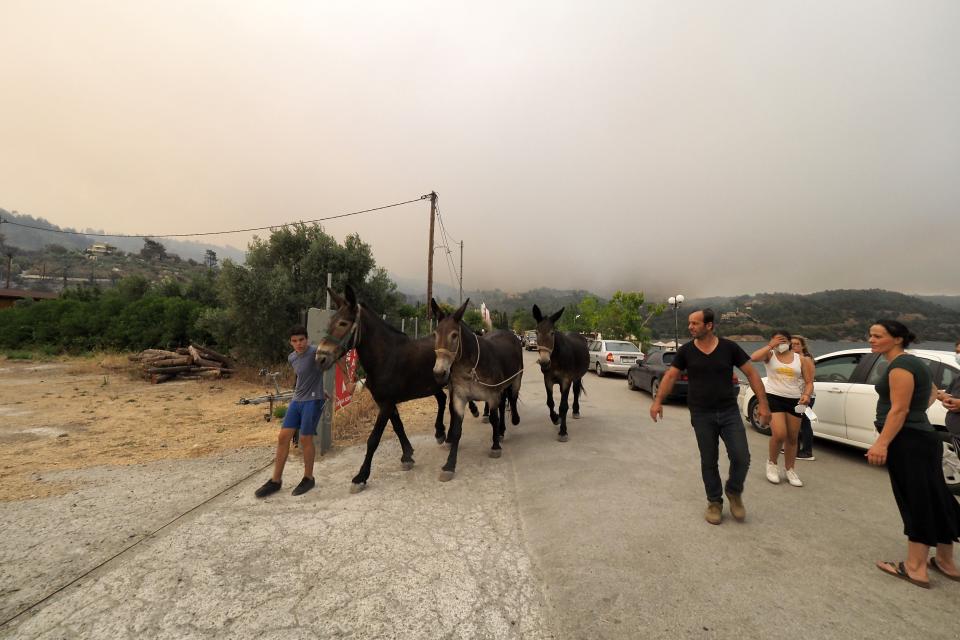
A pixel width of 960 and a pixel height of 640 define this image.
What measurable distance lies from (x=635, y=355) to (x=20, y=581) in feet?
52.7

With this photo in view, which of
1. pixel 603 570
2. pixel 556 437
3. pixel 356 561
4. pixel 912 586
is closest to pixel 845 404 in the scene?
pixel 912 586

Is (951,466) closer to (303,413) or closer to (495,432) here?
(495,432)

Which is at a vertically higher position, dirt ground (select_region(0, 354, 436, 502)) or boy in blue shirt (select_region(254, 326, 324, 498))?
boy in blue shirt (select_region(254, 326, 324, 498))

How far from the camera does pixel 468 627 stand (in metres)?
2.24

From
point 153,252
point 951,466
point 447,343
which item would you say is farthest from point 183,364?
point 153,252

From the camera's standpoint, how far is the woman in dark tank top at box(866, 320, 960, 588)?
2.62 m

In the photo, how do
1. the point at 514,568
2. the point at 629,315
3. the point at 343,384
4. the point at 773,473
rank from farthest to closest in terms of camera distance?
the point at 629,315
the point at 343,384
the point at 773,473
the point at 514,568

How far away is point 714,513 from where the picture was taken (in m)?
3.52

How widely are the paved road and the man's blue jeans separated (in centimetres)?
37

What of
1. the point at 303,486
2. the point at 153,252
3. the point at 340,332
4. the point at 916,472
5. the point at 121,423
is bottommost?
the point at 121,423

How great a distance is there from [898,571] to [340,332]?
5228 millimetres

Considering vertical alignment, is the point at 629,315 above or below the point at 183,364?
above

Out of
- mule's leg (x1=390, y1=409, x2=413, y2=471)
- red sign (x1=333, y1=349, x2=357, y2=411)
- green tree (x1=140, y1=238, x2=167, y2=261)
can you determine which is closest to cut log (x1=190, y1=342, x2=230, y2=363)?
red sign (x1=333, y1=349, x2=357, y2=411)

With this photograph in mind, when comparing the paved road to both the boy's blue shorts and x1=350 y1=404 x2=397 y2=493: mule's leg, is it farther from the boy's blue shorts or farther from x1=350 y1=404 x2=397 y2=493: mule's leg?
the boy's blue shorts
